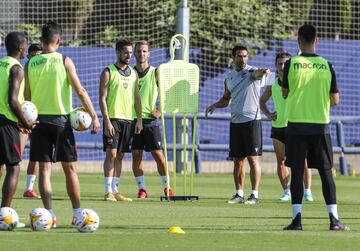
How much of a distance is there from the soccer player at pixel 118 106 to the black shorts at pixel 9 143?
4.28 metres

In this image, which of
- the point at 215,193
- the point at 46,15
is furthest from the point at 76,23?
the point at 215,193

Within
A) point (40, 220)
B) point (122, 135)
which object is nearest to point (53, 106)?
point (40, 220)

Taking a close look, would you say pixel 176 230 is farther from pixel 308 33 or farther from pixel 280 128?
pixel 280 128

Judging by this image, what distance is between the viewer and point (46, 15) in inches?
1173

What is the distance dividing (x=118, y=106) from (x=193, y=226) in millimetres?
4792

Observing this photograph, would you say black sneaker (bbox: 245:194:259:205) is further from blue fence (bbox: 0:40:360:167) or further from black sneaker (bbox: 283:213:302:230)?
blue fence (bbox: 0:40:360:167)

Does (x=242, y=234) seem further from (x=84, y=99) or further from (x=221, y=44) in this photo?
(x=221, y=44)

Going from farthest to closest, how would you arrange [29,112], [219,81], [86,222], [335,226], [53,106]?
1. [219,81]
2. [335,226]
3. [53,106]
4. [29,112]
5. [86,222]

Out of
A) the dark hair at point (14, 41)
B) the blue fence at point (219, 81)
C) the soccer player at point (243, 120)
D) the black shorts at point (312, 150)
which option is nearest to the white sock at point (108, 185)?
the soccer player at point (243, 120)

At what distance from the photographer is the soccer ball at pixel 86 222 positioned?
1175 centimetres

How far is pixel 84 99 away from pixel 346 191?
941 cm

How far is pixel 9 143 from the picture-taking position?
12.4 m

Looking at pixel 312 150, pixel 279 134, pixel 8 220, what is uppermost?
pixel 312 150

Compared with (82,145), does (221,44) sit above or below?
above
